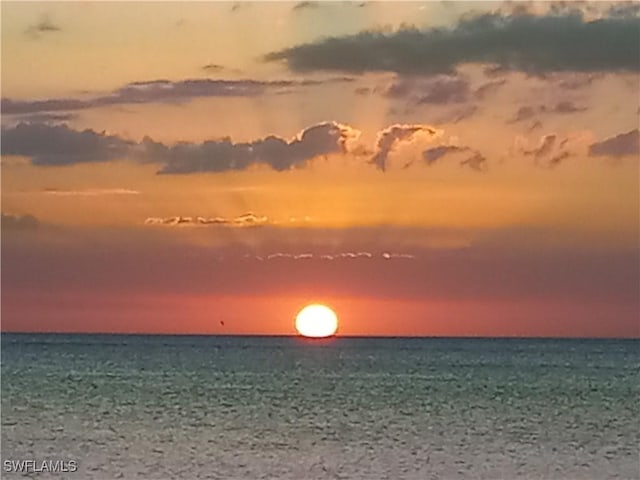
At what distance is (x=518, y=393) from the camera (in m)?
53.4

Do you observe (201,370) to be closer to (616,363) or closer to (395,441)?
(616,363)

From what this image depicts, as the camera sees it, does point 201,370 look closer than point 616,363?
Yes

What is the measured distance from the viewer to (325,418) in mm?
40000

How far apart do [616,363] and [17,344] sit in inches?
1927

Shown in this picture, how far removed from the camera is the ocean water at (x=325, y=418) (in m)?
28.4

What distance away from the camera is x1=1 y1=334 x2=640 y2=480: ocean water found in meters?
28.4

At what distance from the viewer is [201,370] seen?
71812mm

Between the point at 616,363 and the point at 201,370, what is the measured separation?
25.0 metres

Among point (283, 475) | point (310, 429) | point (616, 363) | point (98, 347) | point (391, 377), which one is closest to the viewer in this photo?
point (283, 475)

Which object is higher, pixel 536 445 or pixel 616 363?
pixel 616 363

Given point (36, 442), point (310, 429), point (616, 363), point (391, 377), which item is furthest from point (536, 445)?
point (616, 363)

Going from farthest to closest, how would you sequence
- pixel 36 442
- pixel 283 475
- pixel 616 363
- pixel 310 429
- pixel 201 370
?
pixel 616 363, pixel 201 370, pixel 310 429, pixel 36 442, pixel 283 475

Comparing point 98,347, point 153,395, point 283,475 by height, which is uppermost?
point 98,347

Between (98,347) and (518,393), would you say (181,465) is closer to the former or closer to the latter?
(518,393)
